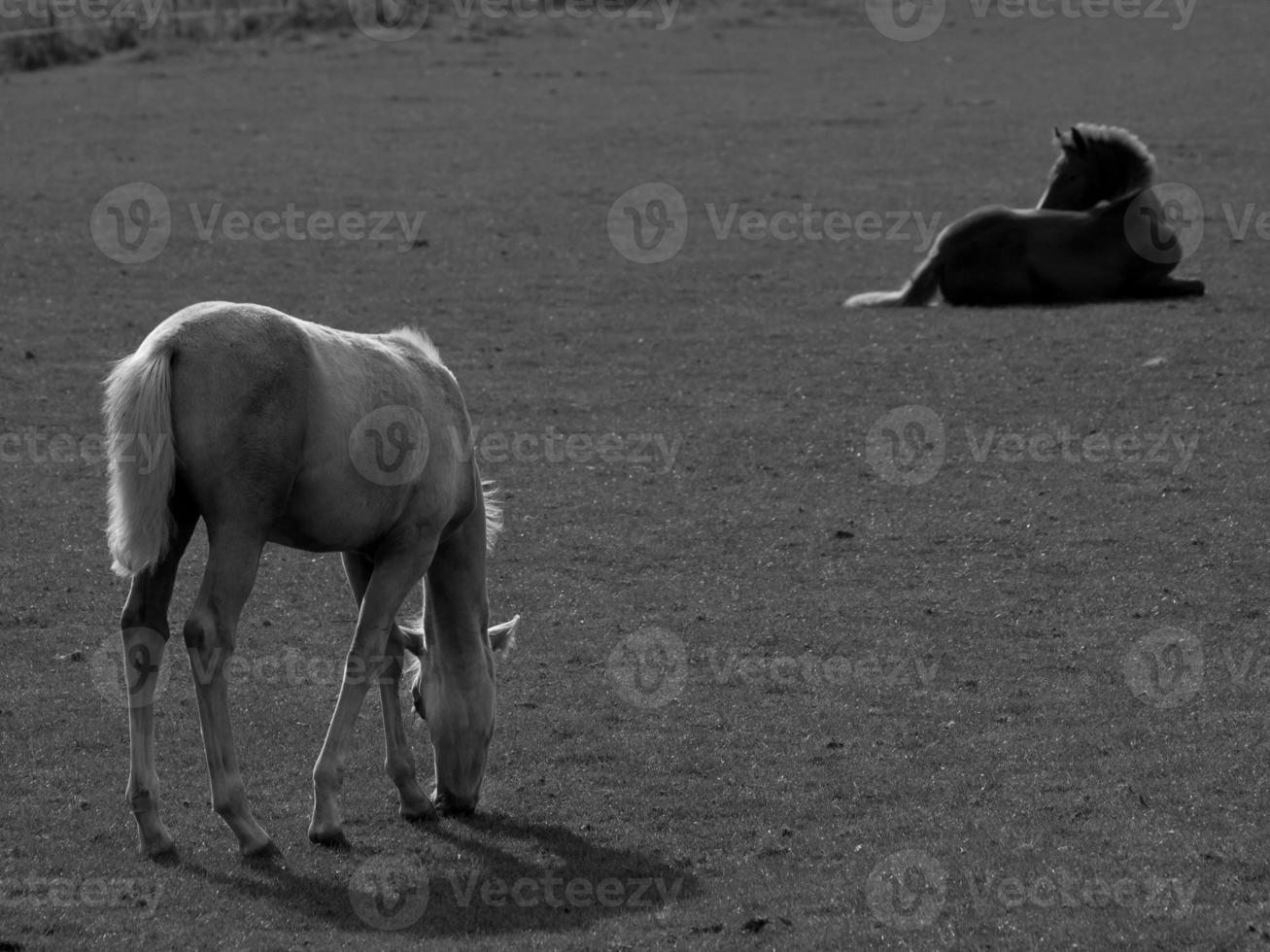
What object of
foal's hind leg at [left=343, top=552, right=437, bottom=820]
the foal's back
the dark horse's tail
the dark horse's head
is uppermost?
the foal's back

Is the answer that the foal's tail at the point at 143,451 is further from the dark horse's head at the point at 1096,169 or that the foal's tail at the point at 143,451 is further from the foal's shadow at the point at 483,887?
the dark horse's head at the point at 1096,169

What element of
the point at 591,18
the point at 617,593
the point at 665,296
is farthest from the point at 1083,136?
the point at 591,18

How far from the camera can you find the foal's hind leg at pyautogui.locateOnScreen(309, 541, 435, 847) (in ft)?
23.5

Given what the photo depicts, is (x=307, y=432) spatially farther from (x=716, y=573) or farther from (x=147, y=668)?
(x=716, y=573)

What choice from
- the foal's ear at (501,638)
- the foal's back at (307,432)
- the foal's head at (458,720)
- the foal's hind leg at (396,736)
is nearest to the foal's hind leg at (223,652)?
the foal's back at (307,432)

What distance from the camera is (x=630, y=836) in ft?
24.4

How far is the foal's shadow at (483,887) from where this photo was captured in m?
6.49

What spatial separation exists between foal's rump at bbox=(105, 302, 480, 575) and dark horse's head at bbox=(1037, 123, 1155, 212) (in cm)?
1284

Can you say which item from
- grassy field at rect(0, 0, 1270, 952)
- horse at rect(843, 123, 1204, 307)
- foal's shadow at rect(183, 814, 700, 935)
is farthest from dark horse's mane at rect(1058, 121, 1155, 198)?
foal's shadow at rect(183, 814, 700, 935)

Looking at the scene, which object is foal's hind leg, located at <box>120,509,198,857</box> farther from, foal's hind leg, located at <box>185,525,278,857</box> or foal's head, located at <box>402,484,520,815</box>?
foal's head, located at <box>402,484,520,815</box>

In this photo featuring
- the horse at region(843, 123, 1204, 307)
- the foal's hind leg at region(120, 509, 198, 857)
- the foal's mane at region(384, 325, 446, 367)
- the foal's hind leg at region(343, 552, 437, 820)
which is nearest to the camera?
the foal's hind leg at region(120, 509, 198, 857)

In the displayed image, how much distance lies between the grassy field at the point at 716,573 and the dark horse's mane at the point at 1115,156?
1.43 meters

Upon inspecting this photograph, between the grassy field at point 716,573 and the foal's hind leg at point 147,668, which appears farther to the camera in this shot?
the foal's hind leg at point 147,668

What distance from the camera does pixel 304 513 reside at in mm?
7074
